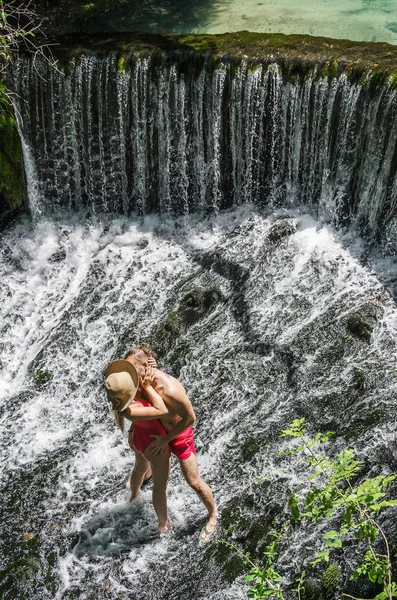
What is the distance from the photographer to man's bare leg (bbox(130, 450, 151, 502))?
5.10 metres

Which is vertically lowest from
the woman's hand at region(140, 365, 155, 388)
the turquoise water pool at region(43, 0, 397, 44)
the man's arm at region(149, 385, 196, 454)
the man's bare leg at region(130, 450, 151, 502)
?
the man's bare leg at region(130, 450, 151, 502)

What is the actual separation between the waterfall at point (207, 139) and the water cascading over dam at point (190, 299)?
2 centimetres

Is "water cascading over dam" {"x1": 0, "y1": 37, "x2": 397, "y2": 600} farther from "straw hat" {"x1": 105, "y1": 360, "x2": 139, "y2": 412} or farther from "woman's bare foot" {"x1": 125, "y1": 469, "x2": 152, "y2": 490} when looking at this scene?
"straw hat" {"x1": 105, "y1": 360, "x2": 139, "y2": 412}

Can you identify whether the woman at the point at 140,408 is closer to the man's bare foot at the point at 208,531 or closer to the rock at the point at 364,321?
the man's bare foot at the point at 208,531

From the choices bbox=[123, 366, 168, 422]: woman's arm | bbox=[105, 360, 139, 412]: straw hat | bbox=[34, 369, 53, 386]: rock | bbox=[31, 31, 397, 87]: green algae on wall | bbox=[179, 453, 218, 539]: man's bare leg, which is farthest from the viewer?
bbox=[31, 31, 397, 87]: green algae on wall

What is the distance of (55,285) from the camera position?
783 centimetres

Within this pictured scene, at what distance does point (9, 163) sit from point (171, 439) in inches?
193

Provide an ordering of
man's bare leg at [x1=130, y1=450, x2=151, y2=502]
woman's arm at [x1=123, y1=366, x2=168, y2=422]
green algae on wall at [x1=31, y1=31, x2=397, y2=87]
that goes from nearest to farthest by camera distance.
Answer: woman's arm at [x1=123, y1=366, x2=168, y2=422]
man's bare leg at [x1=130, y1=450, x2=151, y2=502]
green algae on wall at [x1=31, y1=31, x2=397, y2=87]

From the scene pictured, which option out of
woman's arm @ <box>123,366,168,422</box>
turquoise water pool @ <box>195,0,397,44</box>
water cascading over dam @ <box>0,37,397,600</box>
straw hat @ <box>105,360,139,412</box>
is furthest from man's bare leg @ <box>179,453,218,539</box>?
turquoise water pool @ <box>195,0,397,44</box>

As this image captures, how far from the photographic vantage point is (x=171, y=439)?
4.57 metres

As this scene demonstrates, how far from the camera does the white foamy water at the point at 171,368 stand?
5.22 metres

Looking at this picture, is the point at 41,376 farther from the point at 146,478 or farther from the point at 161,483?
the point at 161,483

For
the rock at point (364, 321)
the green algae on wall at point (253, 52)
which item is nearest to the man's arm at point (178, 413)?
the rock at point (364, 321)

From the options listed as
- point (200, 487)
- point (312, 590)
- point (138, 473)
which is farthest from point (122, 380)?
point (312, 590)
